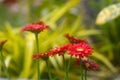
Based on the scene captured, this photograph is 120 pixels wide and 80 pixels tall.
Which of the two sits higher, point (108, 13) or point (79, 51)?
point (108, 13)

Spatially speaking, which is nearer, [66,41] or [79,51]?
[79,51]

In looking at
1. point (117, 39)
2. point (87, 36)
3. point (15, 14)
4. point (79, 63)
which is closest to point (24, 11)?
point (15, 14)

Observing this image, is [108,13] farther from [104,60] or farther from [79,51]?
[104,60]

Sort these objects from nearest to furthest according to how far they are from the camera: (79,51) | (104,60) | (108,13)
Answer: (79,51) → (108,13) → (104,60)

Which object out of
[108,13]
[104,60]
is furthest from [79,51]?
[104,60]

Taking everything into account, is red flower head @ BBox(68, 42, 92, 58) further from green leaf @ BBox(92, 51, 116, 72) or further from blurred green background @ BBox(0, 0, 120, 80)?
green leaf @ BBox(92, 51, 116, 72)

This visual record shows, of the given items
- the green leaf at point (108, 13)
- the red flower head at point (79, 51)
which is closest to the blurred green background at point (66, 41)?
the green leaf at point (108, 13)

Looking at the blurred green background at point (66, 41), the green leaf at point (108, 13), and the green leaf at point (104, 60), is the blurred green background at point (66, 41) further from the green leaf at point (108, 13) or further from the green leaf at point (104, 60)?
the green leaf at point (108, 13)

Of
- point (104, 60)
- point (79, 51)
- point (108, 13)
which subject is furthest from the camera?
point (104, 60)

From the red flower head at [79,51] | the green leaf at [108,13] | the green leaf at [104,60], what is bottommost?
the red flower head at [79,51]

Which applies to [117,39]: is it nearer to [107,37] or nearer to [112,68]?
[107,37]

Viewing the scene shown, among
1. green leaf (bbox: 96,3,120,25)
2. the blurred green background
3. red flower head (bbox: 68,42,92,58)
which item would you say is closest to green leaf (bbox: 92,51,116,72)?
the blurred green background
